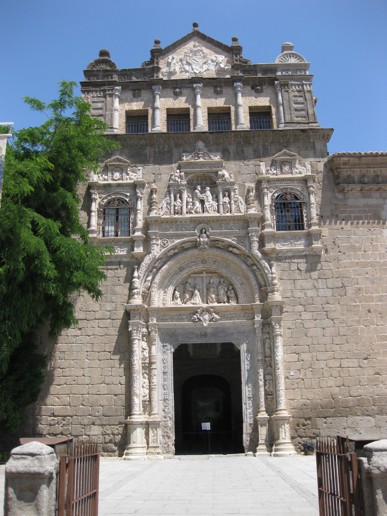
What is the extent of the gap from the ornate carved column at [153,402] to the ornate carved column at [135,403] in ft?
0.71

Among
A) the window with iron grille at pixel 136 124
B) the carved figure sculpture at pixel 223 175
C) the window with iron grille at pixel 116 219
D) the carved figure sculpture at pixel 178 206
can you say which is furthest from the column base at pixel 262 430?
the window with iron grille at pixel 136 124

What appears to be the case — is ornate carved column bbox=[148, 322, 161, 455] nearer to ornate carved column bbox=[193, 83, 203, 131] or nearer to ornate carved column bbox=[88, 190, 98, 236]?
ornate carved column bbox=[88, 190, 98, 236]

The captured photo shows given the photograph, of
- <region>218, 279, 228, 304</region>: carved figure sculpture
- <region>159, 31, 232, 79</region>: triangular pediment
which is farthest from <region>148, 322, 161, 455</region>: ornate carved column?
<region>159, 31, 232, 79</region>: triangular pediment

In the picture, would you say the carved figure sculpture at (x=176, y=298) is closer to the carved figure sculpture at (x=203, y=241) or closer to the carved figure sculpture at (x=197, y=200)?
the carved figure sculpture at (x=203, y=241)

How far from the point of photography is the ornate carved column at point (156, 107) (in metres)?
17.7

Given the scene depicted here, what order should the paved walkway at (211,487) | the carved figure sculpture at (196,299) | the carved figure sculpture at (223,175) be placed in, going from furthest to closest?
the carved figure sculpture at (223,175) < the carved figure sculpture at (196,299) < the paved walkway at (211,487)

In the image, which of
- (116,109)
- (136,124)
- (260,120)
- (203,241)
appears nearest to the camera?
(203,241)

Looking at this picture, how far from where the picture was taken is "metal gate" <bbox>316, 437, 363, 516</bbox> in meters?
4.66

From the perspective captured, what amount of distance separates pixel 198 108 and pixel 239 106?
1.41 m

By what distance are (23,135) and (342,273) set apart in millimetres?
10059

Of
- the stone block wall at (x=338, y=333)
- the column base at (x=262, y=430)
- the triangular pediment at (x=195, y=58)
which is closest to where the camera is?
the column base at (x=262, y=430)

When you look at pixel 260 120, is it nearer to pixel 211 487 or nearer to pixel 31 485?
pixel 211 487

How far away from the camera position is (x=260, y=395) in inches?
591

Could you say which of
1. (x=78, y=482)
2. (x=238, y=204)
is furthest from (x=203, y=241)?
(x=78, y=482)
